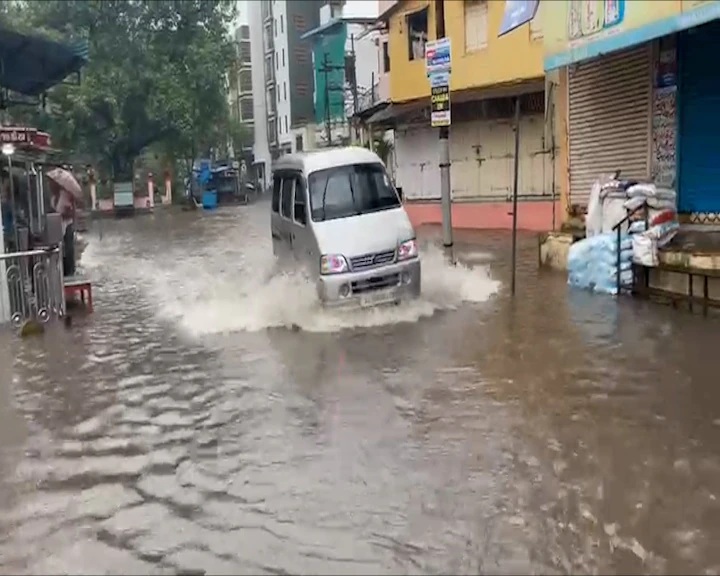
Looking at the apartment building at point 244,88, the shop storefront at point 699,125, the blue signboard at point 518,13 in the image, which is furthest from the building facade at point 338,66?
the shop storefront at point 699,125

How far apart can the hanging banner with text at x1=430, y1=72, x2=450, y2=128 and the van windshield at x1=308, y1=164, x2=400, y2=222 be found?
242 cm

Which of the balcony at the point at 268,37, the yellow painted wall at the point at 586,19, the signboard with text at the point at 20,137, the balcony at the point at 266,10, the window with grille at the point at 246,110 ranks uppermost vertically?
the balcony at the point at 266,10

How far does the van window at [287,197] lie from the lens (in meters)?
12.5

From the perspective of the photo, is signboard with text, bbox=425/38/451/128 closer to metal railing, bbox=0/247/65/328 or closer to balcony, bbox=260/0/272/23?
metal railing, bbox=0/247/65/328

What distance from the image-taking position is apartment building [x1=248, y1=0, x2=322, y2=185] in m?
65.5

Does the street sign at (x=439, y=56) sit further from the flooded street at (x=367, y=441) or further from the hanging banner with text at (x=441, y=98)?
the flooded street at (x=367, y=441)

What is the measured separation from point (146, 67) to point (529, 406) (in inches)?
1664

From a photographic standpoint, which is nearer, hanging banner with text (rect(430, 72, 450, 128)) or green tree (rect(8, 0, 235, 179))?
hanging banner with text (rect(430, 72, 450, 128))

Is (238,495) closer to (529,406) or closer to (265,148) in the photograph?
(529,406)

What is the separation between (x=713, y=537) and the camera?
15.2ft

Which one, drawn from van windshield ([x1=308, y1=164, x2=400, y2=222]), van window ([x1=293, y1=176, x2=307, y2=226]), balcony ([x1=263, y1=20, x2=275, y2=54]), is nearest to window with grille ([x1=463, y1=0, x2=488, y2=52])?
van windshield ([x1=308, y1=164, x2=400, y2=222])

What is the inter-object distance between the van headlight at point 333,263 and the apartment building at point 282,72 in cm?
5130

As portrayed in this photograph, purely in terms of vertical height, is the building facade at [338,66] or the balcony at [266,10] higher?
the balcony at [266,10]

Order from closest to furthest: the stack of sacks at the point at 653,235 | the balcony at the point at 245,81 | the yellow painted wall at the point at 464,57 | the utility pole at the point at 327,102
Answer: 1. the stack of sacks at the point at 653,235
2. the yellow painted wall at the point at 464,57
3. the utility pole at the point at 327,102
4. the balcony at the point at 245,81
